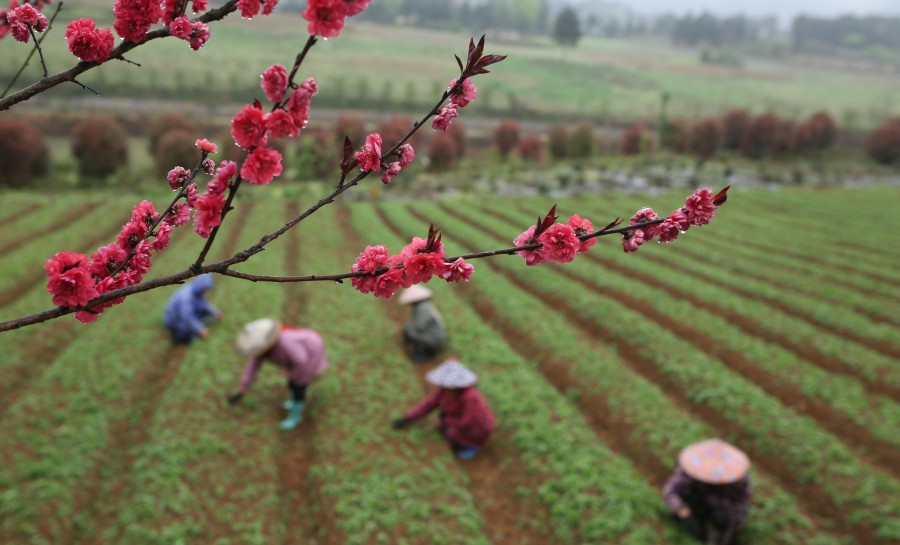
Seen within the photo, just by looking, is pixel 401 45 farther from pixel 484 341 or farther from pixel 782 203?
pixel 484 341

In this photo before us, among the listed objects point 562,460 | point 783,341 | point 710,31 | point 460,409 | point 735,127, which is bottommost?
point 562,460

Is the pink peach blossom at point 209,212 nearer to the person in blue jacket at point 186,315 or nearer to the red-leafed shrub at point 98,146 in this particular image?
the person in blue jacket at point 186,315

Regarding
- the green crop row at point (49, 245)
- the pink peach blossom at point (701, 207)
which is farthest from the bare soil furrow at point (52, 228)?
the pink peach blossom at point (701, 207)

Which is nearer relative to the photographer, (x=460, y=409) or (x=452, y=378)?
(x=452, y=378)

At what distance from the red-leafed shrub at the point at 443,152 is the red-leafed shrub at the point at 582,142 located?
8.57 metres

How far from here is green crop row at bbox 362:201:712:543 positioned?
612 centimetres

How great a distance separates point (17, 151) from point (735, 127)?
4234 centimetres

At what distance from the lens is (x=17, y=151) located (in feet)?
79.4

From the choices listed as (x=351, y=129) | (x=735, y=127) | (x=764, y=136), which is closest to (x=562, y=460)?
(x=351, y=129)

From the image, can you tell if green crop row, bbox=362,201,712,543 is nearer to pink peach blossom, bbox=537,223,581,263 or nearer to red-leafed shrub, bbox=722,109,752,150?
pink peach blossom, bbox=537,223,581,263

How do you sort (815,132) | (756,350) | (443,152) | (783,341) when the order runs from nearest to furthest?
(756,350), (783,341), (443,152), (815,132)

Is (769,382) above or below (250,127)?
below

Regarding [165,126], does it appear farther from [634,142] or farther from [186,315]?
[634,142]

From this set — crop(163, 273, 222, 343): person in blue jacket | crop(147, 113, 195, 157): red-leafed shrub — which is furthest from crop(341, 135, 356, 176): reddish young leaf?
crop(147, 113, 195, 157): red-leafed shrub
